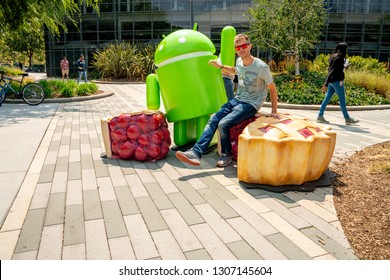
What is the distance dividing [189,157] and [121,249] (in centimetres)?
180

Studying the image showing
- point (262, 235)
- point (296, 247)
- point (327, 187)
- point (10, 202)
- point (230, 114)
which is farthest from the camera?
point (230, 114)

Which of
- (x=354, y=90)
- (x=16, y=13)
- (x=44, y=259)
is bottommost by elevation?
(x=44, y=259)

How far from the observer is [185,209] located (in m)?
3.27

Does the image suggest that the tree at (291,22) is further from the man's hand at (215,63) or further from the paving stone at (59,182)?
the paving stone at (59,182)

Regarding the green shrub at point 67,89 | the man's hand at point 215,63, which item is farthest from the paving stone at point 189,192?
the green shrub at point 67,89

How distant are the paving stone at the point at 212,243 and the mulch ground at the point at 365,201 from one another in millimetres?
1023

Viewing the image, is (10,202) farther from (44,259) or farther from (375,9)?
(375,9)

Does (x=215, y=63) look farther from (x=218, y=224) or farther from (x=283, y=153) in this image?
(x=218, y=224)

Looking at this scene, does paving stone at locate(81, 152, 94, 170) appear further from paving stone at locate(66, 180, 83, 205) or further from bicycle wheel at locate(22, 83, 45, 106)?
bicycle wheel at locate(22, 83, 45, 106)

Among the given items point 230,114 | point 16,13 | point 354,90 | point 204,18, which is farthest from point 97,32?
point 230,114

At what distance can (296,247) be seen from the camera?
103 inches

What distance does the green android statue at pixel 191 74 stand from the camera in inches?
190

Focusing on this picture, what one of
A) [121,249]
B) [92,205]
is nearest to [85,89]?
[92,205]
